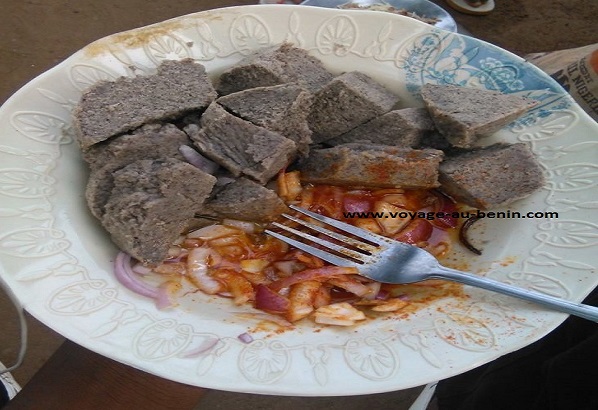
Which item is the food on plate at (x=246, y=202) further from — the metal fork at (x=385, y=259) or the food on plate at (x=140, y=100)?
the food on plate at (x=140, y=100)

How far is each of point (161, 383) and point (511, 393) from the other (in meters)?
1.18

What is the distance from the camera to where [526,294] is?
1754 mm

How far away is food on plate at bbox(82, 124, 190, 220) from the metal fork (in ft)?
1.66

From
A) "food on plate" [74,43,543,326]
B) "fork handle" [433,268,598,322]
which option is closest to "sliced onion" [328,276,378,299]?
"food on plate" [74,43,543,326]

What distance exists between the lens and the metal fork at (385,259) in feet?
5.83

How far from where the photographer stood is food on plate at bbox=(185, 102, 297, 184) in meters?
2.16

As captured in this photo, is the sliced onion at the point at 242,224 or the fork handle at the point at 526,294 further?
the sliced onion at the point at 242,224

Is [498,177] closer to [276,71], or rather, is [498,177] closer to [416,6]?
[276,71]

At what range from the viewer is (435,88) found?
2.46 metres

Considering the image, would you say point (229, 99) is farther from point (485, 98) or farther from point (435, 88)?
point (485, 98)

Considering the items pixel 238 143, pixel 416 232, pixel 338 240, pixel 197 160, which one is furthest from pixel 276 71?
pixel 416 232

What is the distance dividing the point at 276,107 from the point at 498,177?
93 centimetres

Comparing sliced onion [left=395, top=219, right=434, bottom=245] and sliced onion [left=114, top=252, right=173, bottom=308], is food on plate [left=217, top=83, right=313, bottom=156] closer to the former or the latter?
sliced onion [left=395, top=219, right=434, bottom=245]

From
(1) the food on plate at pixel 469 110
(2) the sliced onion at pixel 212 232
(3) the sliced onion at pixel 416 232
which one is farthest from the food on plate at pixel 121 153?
(1) the food on plate at pixel 469 110
